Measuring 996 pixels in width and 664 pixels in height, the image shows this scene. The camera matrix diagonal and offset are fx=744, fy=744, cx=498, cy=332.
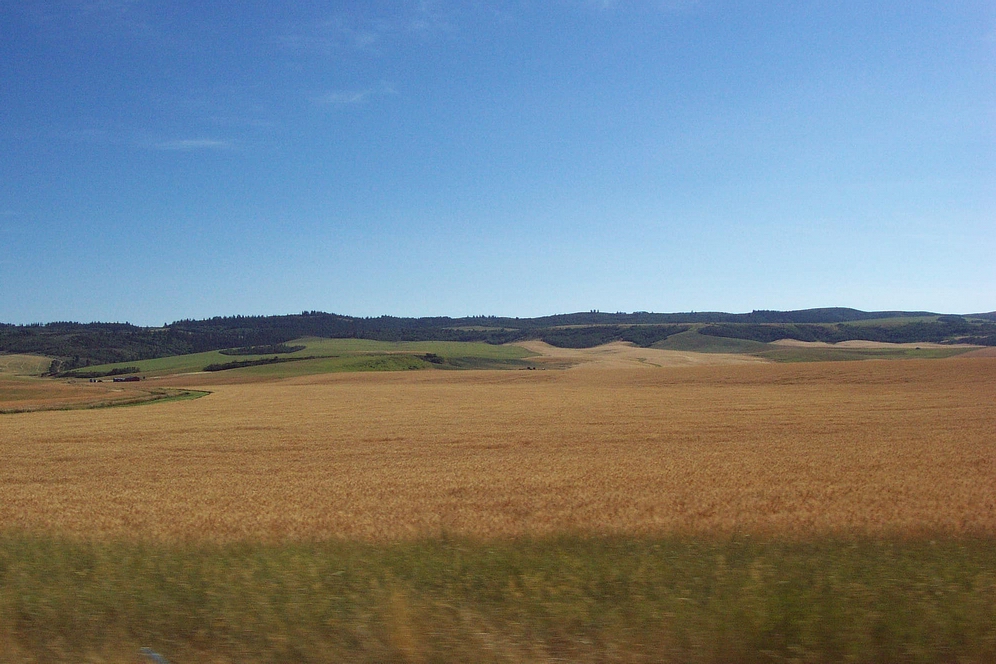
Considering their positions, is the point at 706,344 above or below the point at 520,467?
above

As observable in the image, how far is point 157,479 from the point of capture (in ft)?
68.8

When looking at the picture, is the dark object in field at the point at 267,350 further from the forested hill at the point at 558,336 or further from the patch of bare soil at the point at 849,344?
the patch of bare soil at the point at 849,344

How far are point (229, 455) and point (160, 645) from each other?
21617mm

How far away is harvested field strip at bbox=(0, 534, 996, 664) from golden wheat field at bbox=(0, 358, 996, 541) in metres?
4.62

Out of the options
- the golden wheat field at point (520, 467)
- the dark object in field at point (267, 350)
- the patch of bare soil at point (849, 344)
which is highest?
the dark object in field at point (267, 350)

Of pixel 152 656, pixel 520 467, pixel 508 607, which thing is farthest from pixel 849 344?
pixel 152 656

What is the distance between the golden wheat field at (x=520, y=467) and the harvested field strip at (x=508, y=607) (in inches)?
182

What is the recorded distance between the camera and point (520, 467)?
21.3 m

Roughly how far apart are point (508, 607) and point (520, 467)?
1543cm

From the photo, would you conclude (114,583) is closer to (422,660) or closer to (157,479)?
(422,660)

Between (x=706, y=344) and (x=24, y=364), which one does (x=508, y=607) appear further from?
(x=24, y=364)

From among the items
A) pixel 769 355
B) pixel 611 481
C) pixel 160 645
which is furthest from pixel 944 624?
pixel 769 355

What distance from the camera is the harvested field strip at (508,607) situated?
5.11 m

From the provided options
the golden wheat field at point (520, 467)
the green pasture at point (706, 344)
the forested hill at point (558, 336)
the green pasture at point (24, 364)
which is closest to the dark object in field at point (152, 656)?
the golden wheat field at point (520, 467)
